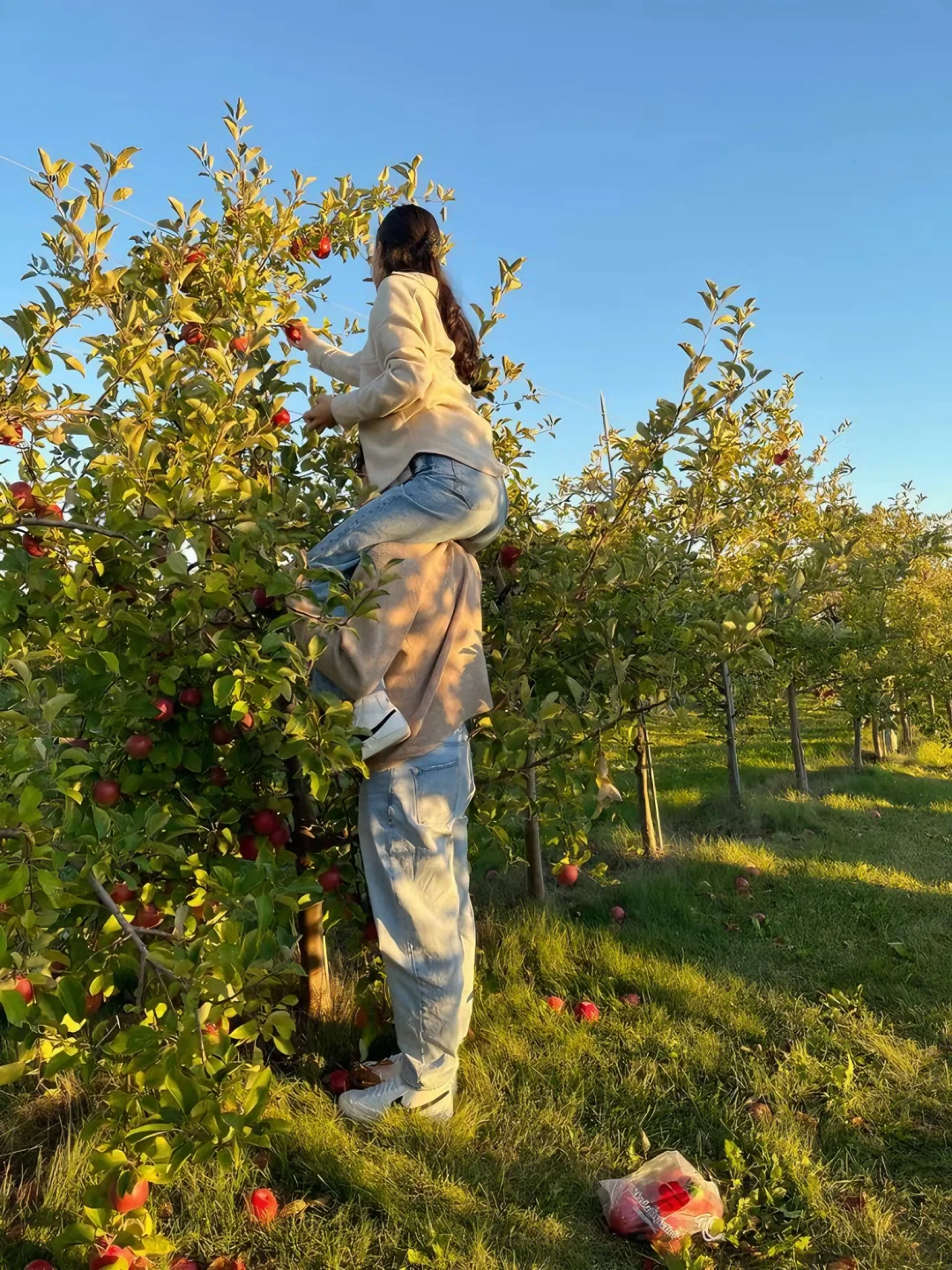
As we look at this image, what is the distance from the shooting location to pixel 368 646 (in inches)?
79.1

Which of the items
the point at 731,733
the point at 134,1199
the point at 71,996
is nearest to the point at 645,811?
the point at 731,733

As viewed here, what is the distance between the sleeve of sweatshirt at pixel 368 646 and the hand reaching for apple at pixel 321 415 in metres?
0.47

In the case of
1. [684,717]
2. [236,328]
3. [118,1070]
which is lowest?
[118,1070]

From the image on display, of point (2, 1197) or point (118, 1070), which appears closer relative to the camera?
point (118, 1070)

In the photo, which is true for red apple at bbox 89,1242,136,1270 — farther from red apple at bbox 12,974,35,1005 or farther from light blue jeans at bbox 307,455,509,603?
light blue jeans at bbox 307,455,509,603

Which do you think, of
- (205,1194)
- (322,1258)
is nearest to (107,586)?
(205,1194)

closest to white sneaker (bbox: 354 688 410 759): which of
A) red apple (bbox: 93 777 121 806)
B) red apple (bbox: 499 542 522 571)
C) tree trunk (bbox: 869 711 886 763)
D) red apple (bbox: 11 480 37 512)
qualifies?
red apple (bbox: 93 777 121 806)

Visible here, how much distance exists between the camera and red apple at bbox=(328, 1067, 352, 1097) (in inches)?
89.8

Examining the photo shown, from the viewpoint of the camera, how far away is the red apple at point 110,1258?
1.54 m

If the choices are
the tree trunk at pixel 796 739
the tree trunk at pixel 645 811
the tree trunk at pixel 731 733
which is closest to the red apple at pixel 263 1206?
the tree trunk at pixel 645 811

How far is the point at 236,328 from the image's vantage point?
228 cm

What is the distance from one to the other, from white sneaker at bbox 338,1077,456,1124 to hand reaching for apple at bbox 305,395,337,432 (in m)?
1.79

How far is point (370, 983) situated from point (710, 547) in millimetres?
3587

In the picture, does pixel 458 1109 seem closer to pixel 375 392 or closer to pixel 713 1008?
pixel 713 1008
